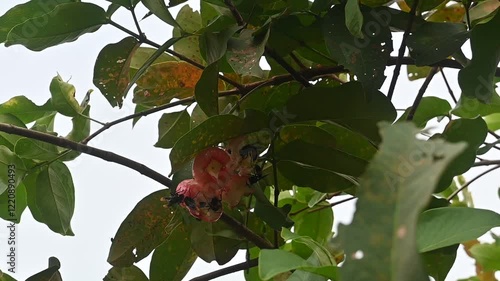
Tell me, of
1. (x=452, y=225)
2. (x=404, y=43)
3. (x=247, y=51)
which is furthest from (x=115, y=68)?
(x=452, y=225)

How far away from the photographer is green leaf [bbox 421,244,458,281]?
0.48m

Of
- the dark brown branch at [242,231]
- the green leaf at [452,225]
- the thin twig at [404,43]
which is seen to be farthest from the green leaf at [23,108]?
the green leaf at [452,225]

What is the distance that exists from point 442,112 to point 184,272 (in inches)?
12.1

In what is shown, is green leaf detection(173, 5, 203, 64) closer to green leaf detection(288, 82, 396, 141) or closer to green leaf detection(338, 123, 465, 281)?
green leaf detection(288, 82, 396, 141)

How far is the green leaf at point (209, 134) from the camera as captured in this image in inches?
18.2

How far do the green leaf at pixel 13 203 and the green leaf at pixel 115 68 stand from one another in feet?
0.51

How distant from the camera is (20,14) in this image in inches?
23.2

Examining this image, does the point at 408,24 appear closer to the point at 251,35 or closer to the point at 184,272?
the point at 251,35

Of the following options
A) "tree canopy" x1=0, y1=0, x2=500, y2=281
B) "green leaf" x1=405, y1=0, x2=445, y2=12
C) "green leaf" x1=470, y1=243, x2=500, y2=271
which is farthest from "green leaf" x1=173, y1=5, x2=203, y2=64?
"green leaf" x1=470, y1=243, x2=500, y2=271

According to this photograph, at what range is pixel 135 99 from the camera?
0.63 metres

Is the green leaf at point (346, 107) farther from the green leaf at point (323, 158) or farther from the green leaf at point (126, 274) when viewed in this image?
the green leaf at point (126, 274)

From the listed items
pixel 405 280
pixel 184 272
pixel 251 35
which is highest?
pixel 251 35

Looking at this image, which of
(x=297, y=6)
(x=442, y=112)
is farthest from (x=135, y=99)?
(x=442, y=112)

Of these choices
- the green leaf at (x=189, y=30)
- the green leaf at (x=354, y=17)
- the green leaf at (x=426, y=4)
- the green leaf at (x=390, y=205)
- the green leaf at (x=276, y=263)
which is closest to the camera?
the green leaf at (x=390, y=205)
